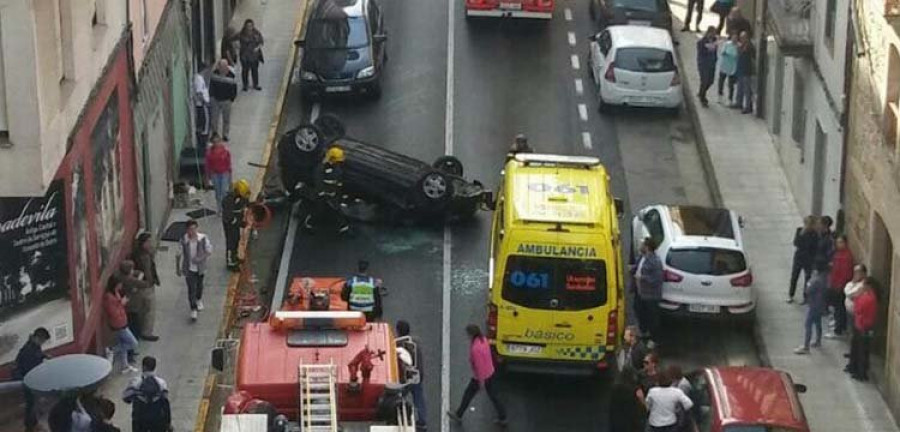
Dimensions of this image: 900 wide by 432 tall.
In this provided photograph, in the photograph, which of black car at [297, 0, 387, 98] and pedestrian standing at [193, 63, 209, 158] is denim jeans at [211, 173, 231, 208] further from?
black car at [297, 0, 387, 98]

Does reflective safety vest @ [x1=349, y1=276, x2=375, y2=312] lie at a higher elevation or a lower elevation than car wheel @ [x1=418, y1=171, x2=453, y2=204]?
lower

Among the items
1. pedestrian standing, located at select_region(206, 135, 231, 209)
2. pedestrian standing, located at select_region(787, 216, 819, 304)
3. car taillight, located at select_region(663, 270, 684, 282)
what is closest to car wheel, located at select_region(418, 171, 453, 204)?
pedestrian standing, located at select_region(206, 135, 231, 209)

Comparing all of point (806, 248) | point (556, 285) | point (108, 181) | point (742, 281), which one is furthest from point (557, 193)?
point (108, 181)

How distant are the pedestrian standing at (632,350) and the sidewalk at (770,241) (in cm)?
260

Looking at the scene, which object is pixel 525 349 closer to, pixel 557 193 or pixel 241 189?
pixel 557 193

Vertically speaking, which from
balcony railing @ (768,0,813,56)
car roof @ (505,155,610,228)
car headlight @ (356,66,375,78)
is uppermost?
balcony railing @ (768,0,813,56)

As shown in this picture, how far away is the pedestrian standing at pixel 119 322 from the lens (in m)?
30.4

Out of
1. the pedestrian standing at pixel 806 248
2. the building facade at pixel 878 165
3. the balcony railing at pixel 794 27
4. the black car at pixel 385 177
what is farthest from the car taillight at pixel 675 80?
the pedestrian standing at pixel 806 248

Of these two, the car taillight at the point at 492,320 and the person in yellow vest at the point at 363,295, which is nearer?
the car taillight at the point at 492,320

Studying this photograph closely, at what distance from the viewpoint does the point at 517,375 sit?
101 feet

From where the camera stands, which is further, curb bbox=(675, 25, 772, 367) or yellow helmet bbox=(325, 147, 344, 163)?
yellow helmet bbox=(325, 147, 344, 163)

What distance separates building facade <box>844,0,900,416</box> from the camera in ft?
100

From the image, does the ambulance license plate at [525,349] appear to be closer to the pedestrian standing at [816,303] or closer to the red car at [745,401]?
the red car at [745,401]

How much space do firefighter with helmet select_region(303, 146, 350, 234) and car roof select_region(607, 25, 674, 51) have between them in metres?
8.32
